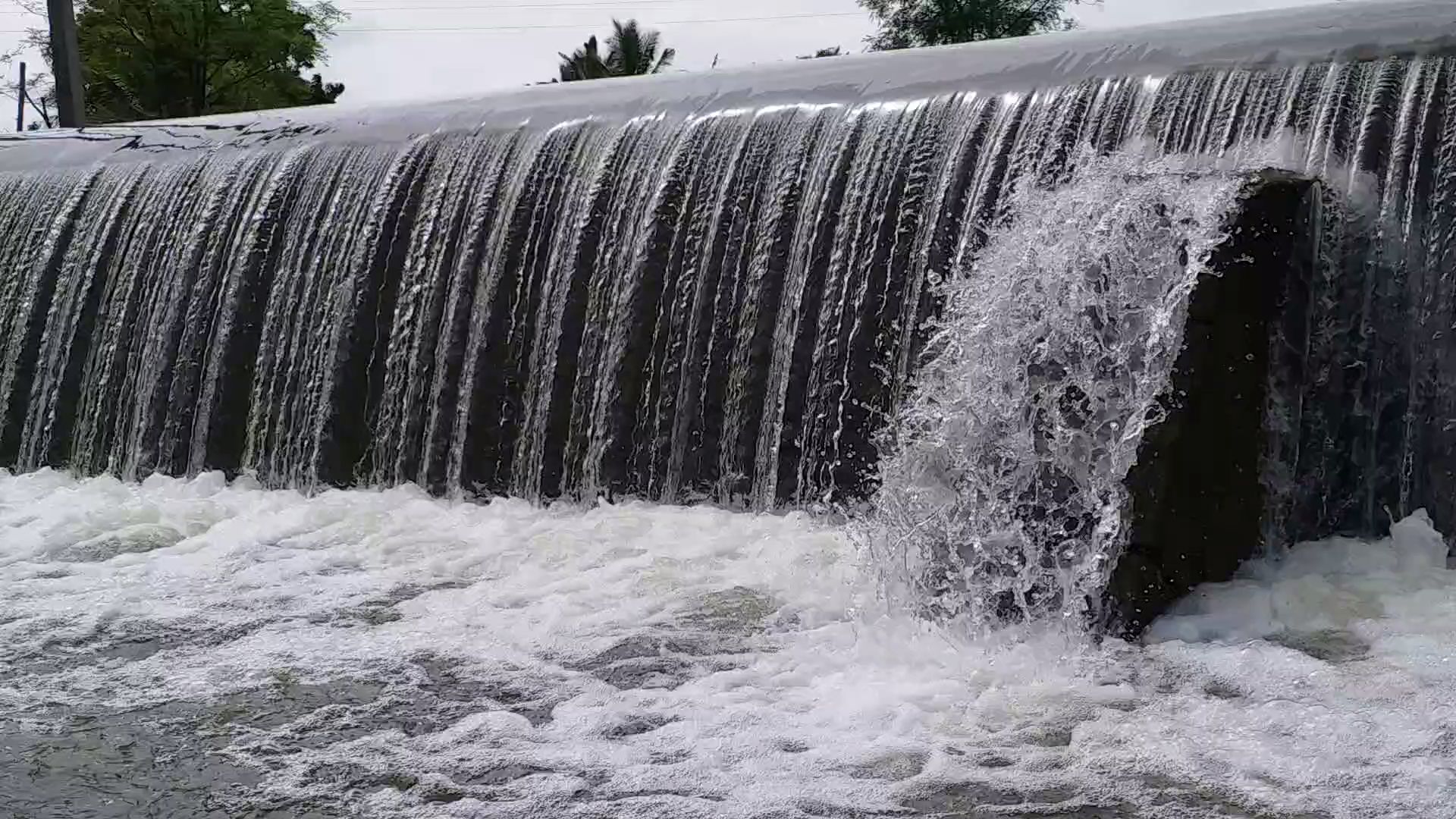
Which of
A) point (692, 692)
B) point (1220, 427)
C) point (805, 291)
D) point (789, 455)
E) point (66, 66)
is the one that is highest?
point (66, 66)

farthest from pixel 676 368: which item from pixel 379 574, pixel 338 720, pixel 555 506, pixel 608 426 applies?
pixel 338 720

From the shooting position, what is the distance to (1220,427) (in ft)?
14.0

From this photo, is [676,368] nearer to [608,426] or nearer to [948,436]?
[608,426]

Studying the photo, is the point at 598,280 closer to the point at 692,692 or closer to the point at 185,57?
the point at 692,692

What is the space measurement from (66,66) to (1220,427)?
12752 millimetres

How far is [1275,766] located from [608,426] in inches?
151

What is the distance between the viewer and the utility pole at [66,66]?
539 inches

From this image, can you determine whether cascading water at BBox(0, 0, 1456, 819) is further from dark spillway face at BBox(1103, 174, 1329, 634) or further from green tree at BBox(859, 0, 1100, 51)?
green tree at BBox(859, 0, 1100, 51)

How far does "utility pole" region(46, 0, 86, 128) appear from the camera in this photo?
1369cm

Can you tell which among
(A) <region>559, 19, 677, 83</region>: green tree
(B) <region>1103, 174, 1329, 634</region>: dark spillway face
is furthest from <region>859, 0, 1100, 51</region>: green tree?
(B) <region>1103, 174, 1329, 634</region>: dark spillway face

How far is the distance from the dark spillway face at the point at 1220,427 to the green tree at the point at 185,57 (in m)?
24.3

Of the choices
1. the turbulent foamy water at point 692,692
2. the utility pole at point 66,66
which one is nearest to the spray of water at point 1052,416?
the turbulent foamy water at point 692,692

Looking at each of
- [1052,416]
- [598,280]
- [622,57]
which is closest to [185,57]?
[622,57]

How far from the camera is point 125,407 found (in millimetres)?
8023
